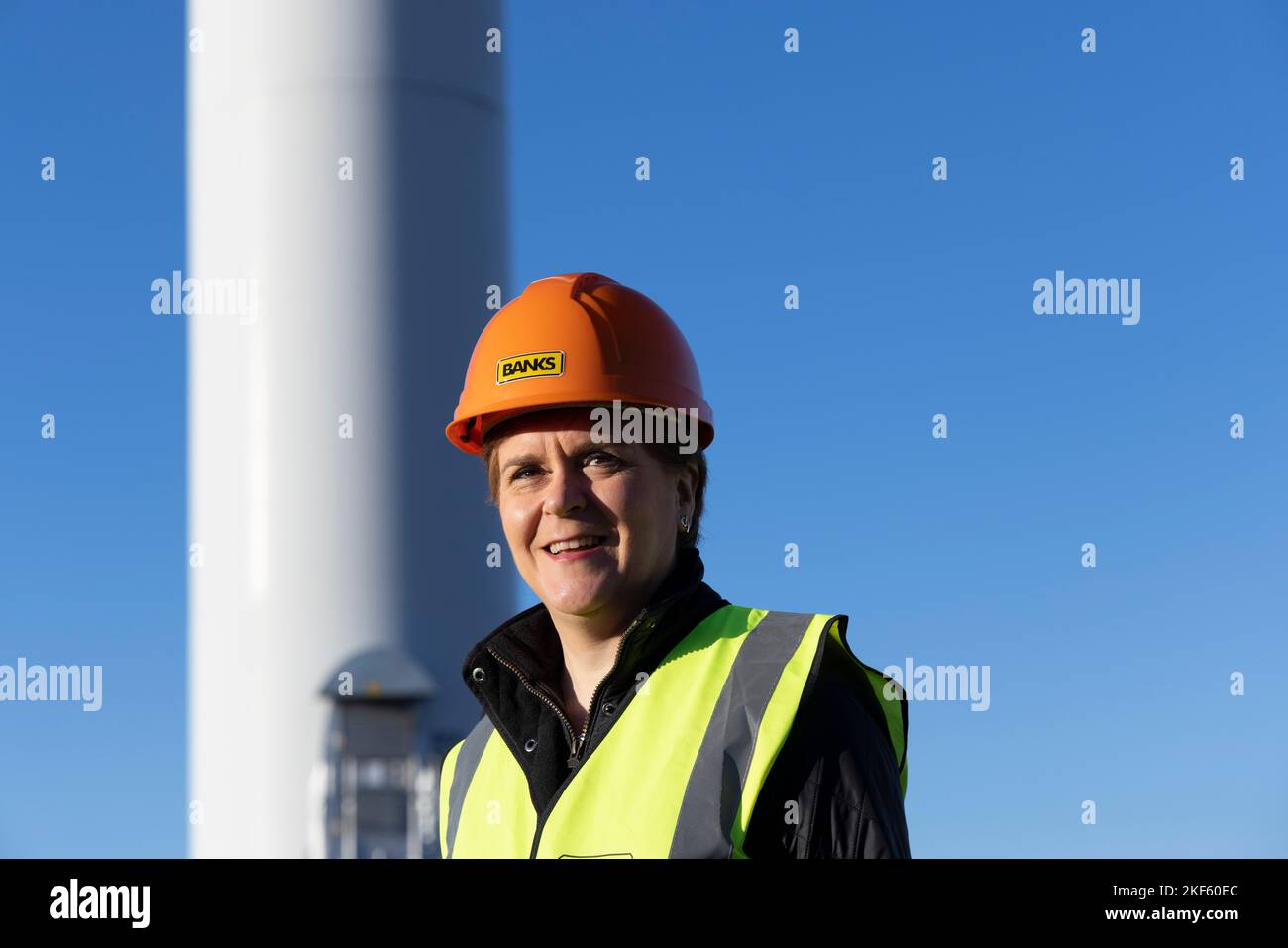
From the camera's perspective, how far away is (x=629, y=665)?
114 inches

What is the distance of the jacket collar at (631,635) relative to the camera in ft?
9.45

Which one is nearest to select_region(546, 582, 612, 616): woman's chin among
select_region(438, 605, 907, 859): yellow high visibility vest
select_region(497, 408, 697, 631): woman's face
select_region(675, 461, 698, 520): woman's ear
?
select_region(497, 408, 697, 631): woman's face

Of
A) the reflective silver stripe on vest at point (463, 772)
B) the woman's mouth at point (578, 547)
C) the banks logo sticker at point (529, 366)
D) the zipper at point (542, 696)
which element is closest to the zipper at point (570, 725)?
the zipper at point (542, 696)

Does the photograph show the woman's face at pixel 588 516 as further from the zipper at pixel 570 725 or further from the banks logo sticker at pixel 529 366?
the banks logo sticker at pixel 529 366

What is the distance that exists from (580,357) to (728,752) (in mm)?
1040

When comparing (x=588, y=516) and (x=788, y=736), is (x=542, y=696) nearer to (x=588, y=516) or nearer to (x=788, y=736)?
(x=588, y=516)

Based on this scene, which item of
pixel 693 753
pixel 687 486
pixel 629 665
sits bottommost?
pixel 693 753

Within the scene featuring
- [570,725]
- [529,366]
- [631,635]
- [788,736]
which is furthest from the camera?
[529,366]

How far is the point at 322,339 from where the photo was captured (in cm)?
787

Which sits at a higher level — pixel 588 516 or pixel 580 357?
pixel 580 357

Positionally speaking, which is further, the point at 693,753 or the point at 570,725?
the point at 570,725

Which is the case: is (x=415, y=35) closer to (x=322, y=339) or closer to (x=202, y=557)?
(x=322, y=339)

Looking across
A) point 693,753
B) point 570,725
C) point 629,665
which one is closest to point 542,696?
point 570,725

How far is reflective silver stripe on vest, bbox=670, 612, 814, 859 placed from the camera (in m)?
2.53
